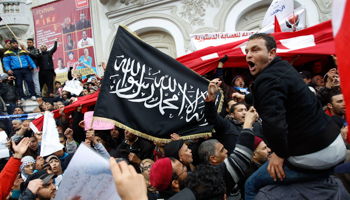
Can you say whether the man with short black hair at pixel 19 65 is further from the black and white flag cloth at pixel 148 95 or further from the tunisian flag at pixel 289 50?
the black and white flag cloth at pixel 148 95

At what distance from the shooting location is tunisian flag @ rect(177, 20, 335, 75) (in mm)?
4754

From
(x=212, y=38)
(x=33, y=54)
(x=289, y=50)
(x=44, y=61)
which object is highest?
(x=33, y=54)

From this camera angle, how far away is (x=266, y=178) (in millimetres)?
2211

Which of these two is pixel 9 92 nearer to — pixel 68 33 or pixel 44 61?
pixel 44 61

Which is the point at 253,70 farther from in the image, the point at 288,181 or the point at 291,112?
the point at 288,181

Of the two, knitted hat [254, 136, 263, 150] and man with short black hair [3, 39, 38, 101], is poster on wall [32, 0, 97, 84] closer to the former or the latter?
man with short black hair [3, 39, 38, 101]

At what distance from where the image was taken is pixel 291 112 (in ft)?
6.52

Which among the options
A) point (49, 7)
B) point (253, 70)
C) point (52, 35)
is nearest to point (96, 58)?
point (52, 35)

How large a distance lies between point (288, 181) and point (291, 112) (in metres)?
0.47

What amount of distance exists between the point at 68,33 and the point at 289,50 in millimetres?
12658

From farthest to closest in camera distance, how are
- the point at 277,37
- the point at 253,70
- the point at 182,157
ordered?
1. the point at 277,37
2. the point at 182,157
3. the point at 253,70

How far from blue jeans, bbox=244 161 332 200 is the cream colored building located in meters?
9.38

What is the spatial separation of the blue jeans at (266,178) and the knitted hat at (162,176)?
625 millimetres

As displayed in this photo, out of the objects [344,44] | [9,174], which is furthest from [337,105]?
[9,174]
